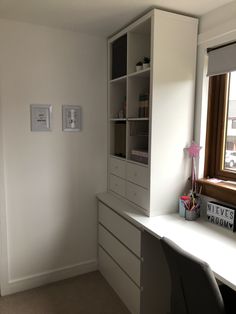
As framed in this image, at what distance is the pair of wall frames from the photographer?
2.30 meters

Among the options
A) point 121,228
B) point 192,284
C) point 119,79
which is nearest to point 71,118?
point 119,79

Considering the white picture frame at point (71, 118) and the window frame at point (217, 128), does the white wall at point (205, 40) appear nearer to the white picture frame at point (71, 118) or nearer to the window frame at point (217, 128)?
the window frame at point (217, 128)

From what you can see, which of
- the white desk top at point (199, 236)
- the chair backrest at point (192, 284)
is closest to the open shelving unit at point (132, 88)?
the white desk top at point (199, 236)

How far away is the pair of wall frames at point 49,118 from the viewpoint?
7.55 ft

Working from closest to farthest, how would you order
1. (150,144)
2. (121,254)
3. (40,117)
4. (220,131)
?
1. (150,144)
2. (220,131)
3. (121,254)
4. (40,117)

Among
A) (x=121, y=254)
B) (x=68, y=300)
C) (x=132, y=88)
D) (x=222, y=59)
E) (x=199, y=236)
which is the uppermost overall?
(x=222, y=59)

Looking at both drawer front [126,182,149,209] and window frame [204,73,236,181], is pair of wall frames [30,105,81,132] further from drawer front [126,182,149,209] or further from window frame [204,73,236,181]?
window frame [204,73,236,181]

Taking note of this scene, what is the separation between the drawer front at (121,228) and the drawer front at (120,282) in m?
0.28

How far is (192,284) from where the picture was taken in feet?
4.42

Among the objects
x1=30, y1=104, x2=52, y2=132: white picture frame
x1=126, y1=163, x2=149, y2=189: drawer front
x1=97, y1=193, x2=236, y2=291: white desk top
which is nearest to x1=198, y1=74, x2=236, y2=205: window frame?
x1=97, y1=193, x2=236, y2=291: white desk top

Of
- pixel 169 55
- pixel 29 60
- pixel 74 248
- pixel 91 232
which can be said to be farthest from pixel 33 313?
pixel 169 55

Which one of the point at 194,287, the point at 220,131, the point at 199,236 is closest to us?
the point at 194,287

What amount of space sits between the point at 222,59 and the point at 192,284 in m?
1.48

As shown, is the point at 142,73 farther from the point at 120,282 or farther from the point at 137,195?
the point at 120,282
